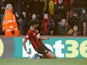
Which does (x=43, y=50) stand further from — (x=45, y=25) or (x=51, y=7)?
(x=51, y=7)

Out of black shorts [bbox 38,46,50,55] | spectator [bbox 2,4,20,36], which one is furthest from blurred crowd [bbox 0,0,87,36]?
black shorts [bbox 38,46,50,55]

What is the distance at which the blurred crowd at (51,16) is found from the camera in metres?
13.6

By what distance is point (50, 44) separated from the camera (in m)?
12.4

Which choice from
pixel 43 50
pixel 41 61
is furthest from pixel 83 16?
pixel 41 61

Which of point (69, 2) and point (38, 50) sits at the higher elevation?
point (69, 2)

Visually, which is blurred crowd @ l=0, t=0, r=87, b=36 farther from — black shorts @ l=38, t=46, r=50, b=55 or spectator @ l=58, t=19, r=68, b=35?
black shorts @ l=38, t=46, r=50, b=55

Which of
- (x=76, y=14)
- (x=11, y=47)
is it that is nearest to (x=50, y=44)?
(x=11, y=47)

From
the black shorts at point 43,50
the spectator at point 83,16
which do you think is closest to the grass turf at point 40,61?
the black shorts at point 43,50

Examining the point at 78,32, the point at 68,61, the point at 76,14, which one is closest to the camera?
the point at 68,61

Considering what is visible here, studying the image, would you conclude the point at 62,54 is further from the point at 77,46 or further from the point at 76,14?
the point at 76,14

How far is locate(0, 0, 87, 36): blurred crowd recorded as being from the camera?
13.6 metres

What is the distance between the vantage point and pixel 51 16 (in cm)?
1463

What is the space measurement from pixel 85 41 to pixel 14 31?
2.30 meters

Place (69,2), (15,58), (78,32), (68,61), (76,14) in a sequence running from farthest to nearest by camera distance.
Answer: (69,2), (76,14), (78,32), (15,58), (68,61)
